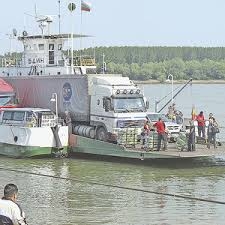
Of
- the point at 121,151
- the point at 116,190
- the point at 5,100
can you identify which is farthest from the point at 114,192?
the point at 5,100

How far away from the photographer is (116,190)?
60.0 ft

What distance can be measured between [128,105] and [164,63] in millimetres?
109468

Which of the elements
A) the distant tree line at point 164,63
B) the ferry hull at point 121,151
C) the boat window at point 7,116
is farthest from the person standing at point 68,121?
the distant tree line at point 164,63

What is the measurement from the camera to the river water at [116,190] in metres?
14.6

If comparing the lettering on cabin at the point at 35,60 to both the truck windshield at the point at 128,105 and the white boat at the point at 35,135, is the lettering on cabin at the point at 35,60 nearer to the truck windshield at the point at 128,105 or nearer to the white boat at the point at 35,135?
the white boat at the point at 35,135

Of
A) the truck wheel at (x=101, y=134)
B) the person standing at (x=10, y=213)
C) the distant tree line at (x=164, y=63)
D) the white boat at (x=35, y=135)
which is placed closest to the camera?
the person standing at (x=10, y=213)

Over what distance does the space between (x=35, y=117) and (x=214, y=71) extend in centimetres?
11419

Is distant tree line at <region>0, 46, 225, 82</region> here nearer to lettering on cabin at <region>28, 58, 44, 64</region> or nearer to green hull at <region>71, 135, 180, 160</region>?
lettering on cabin at <region>28, 58, 44, 64</region>

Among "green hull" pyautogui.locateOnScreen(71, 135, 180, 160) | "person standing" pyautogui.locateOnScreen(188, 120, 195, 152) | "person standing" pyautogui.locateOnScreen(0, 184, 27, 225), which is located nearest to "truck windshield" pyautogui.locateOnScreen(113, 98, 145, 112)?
"green hull" pyautogui.locateOnScreen(71, 135, 180, 160)

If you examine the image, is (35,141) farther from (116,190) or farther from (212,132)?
(116,190)

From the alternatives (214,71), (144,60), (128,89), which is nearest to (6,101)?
(128,89)

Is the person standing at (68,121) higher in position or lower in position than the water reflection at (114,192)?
higher

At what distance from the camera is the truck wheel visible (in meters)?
25.3

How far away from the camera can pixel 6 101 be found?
2967 centimetres
